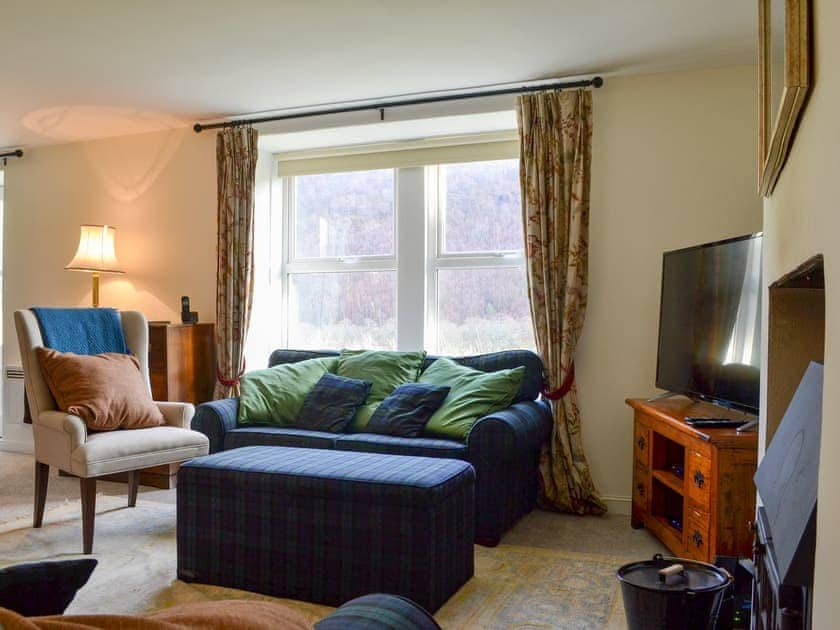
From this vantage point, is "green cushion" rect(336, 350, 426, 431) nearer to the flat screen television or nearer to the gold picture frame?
the flat screen television

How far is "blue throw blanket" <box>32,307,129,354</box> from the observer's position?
365cm

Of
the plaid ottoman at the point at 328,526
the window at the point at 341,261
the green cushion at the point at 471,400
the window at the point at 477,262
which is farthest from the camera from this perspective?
the window at the point at 341,261

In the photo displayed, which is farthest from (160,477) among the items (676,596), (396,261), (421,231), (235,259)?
(676,596)

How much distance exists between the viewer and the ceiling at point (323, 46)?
3176mm

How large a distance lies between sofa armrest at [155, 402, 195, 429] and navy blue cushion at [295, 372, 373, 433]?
56 centimetres

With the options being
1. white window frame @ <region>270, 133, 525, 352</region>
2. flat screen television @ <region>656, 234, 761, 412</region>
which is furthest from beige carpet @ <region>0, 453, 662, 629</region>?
white window frame @ <region>270, 133, 525, 352</region>

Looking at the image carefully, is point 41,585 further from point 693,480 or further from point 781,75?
point 693,480

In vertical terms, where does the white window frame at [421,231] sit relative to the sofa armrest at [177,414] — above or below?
above

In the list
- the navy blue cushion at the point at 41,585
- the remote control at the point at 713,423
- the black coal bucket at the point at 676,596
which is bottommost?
the black coal bucket at the point at 676,596

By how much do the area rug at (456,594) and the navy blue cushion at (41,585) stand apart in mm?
1762

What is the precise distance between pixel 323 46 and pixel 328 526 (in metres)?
2.29

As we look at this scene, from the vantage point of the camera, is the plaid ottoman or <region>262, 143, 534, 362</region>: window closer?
the plaid ottoman

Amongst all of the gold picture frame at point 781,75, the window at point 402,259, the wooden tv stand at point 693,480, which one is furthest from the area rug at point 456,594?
the window at point 402,259

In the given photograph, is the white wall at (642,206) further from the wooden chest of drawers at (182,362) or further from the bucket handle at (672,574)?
the wooden chest of drawers at (182,362)
